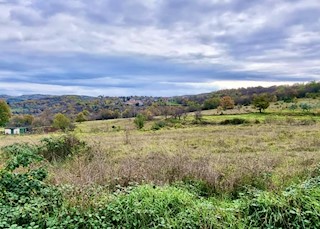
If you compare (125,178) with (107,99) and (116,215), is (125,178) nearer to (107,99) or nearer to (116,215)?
(116,215)

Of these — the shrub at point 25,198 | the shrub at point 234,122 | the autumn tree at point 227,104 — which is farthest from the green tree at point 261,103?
the shrub at point 25,198

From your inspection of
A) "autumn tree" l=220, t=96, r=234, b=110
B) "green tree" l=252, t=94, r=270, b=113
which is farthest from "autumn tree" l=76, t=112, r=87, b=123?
"green tree" l=252, t=94, r=270, b=113

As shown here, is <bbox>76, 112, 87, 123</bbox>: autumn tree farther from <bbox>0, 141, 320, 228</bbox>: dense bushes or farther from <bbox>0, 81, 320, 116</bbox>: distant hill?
<bbox>0, 141, 320, 228</bbox>: dense bushes

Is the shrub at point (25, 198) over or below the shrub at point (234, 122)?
over

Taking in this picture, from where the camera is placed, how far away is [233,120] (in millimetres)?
37438

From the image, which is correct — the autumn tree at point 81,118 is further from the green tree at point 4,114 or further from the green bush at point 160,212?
the green bush at point 160,212

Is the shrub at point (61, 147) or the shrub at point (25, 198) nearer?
the shrub at point (25, 198)

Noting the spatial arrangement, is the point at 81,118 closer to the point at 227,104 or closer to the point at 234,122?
the point at 227,104

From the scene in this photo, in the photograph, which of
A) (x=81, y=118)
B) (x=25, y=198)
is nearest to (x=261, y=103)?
(x=81, y=118)

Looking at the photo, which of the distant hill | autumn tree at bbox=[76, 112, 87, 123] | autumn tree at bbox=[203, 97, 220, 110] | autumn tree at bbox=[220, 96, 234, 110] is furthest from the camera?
the distant hill

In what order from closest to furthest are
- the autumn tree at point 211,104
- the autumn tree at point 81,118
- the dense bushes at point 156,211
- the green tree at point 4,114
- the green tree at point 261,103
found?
the dense bushes at point 156,211, the green tree at point 261,103, the green tree at point 4,114, the autumn tree at point 81,118, the autumn tree at point 211,104

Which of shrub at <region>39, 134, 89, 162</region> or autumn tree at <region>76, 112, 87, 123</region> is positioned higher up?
shrub at <region>39, 134, 89, 162</region>

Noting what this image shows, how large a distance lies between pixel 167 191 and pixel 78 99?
8396cm

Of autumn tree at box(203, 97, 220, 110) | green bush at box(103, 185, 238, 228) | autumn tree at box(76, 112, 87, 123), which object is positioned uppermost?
green bush at box(103, 185, 238, 228)
